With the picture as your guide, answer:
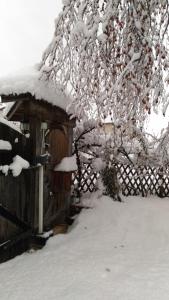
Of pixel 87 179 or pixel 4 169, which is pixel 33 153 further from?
pixel 87 179

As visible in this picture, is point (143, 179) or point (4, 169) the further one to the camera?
point (143, 179)

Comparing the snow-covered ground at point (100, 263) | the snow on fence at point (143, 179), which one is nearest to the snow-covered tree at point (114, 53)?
the snow-covered ground at point (100, 263)

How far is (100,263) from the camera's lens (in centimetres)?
412

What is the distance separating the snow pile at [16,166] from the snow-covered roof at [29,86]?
0.88 metres

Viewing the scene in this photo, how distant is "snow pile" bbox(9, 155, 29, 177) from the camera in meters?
4.22

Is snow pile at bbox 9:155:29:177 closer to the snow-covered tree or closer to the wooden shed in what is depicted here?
the wooden shed

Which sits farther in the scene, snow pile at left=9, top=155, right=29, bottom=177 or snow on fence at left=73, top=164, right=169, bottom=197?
snow on fence at left=73, top=164, right=169, bottom=197

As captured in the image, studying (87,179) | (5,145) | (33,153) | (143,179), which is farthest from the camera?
(143,179)

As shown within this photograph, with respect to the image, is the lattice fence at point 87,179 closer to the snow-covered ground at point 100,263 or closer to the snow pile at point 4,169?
the snow-covered ground at point 100,263

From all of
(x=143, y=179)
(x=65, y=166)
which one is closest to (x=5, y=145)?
(x=65, y=166)

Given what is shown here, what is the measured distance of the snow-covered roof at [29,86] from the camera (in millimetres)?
4488

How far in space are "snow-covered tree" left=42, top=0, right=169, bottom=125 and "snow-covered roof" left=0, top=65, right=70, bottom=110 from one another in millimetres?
1230

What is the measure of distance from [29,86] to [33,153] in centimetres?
93

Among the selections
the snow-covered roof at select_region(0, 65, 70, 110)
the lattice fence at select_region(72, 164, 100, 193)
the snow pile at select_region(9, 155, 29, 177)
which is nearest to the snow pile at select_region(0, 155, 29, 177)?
the snow pile at select_region(9, 155, 29, 177)
